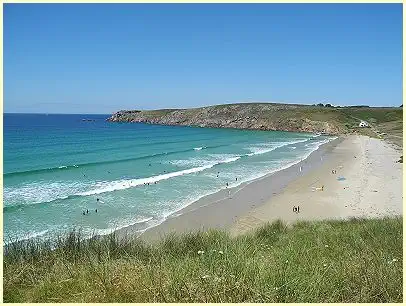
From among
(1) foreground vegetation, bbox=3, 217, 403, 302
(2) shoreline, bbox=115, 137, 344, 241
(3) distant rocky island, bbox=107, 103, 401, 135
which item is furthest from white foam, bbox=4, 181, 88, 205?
(3) distant rocky island, bbox=107, 103, 401, 135

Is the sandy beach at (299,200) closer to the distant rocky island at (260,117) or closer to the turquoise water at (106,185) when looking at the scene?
the turquoise water at (106,185)

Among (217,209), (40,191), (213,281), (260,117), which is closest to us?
(213,281)

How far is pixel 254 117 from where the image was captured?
107m

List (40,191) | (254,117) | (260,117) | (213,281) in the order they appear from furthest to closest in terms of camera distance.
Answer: (254,117)
(260,117)
(40,191)
(213,281)

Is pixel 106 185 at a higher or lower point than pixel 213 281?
lower

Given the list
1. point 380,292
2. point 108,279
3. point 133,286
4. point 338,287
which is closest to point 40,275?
point 108,279

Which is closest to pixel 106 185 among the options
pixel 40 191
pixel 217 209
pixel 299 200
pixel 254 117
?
pixel 40 191

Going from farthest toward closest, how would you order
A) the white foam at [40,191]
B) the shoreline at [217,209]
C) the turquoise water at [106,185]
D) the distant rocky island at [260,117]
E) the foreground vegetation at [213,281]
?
1. the distant rocky island at [260,117]
2. the white foam at [40,191]
3. the turquoise water at [106,185]
4. the shoreline at [217,209]
5. the foreground vegetation at [213,281]

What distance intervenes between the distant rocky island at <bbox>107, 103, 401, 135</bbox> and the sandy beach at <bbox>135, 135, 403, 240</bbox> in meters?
57.6

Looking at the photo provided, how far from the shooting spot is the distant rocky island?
91.9 meters

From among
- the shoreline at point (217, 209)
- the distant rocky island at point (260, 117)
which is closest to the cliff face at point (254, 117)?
the distant rocky island at point (260, 117)

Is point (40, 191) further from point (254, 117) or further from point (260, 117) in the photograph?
point (254, 117)

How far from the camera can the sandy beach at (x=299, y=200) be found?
55.4ft

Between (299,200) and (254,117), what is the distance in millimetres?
87045
